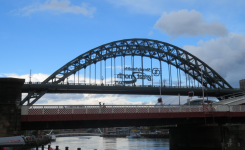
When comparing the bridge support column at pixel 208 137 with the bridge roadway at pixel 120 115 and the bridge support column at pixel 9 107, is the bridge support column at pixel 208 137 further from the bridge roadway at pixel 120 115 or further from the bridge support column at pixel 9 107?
the bridge support column at pixel 9 107

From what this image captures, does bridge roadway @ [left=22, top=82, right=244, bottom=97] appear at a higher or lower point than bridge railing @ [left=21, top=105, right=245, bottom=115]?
higher

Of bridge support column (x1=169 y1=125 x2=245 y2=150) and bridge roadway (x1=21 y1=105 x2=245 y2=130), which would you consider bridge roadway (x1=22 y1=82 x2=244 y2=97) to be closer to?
bridge support column (x1=169 y1=125 x2=245 y2=150)

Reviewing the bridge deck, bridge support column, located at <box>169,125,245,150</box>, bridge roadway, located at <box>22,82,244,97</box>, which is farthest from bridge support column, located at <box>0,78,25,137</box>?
bridge roadway, located at <box>22,82,244,97</box>

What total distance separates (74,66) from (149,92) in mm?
26769

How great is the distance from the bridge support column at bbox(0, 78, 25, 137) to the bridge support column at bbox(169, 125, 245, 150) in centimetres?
3001

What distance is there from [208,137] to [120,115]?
17.1 meters

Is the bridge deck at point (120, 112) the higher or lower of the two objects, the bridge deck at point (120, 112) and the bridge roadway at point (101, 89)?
the lower

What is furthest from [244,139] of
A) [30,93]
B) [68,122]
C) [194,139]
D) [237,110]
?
[30,93]

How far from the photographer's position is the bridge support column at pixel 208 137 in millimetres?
42438

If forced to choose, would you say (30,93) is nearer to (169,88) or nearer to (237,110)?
(169,88)

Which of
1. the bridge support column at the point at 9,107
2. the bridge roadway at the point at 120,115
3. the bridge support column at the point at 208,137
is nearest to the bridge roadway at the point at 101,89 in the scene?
the bridge support column at the point at 208,137

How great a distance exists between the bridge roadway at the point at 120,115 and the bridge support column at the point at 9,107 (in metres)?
1.48

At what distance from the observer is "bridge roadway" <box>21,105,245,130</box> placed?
1454 inches

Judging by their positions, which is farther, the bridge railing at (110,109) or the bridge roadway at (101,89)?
the bridge roadway at (101,89)
